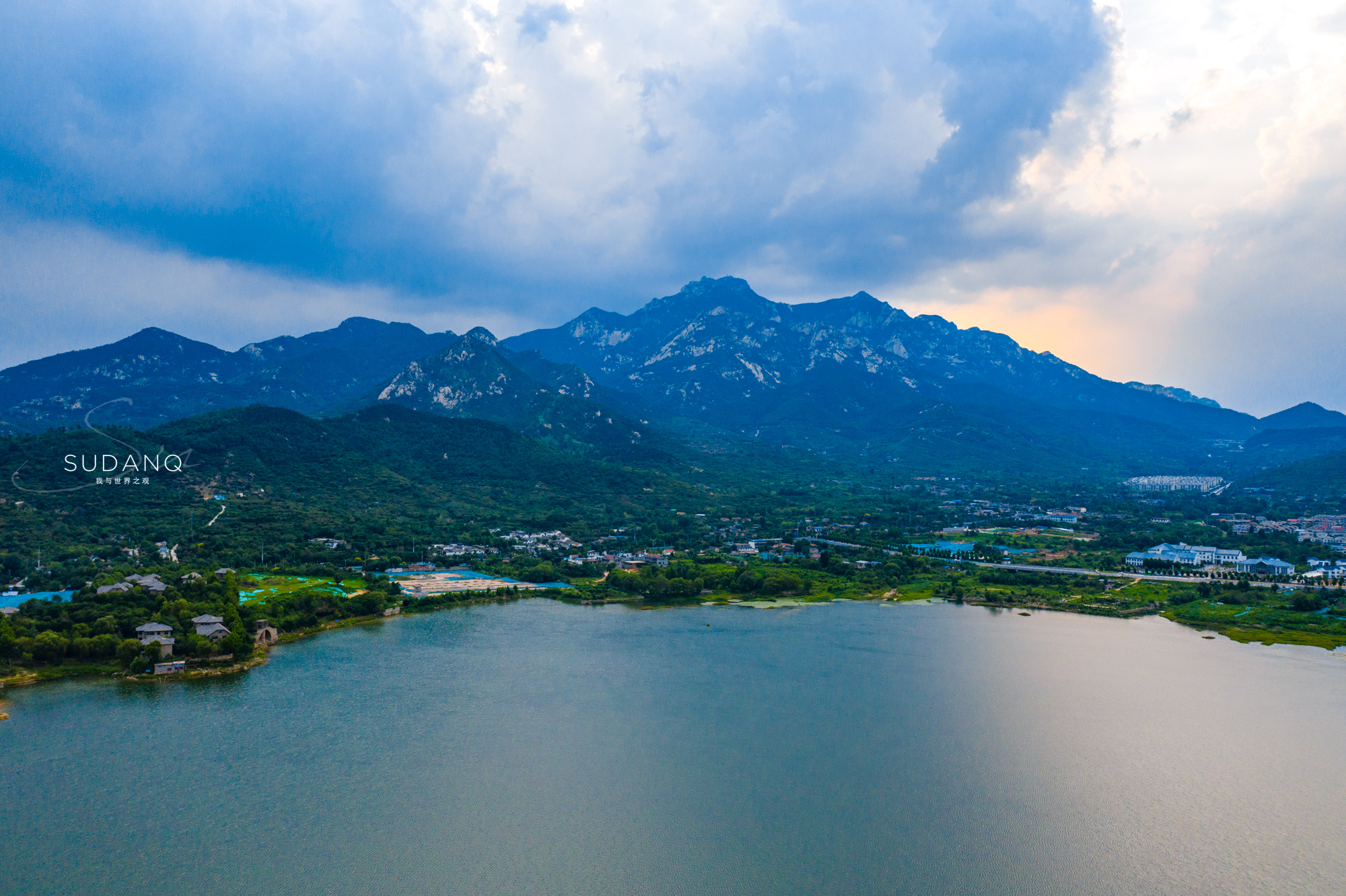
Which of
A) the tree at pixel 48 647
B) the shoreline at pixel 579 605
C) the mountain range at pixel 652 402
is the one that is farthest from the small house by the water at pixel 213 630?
the mountain range at pixel 652 402

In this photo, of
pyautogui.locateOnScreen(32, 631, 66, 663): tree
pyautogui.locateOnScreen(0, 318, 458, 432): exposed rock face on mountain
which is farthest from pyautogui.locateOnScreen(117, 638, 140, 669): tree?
pyautogui.locateOnScreen(0, 318, 458, 432): exposed rock face on mountain

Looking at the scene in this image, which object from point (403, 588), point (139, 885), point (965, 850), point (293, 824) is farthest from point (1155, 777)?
point (403, 588)

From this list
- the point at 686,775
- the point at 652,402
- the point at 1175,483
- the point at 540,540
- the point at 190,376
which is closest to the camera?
the point at 686,775

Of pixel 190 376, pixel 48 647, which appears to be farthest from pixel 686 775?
pixel 190 376

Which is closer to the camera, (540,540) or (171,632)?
(171,632)

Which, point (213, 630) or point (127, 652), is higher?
point (213, 630)

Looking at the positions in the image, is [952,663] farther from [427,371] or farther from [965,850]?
[427,371]

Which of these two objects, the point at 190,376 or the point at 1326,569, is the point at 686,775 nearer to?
the point at 1326,569
